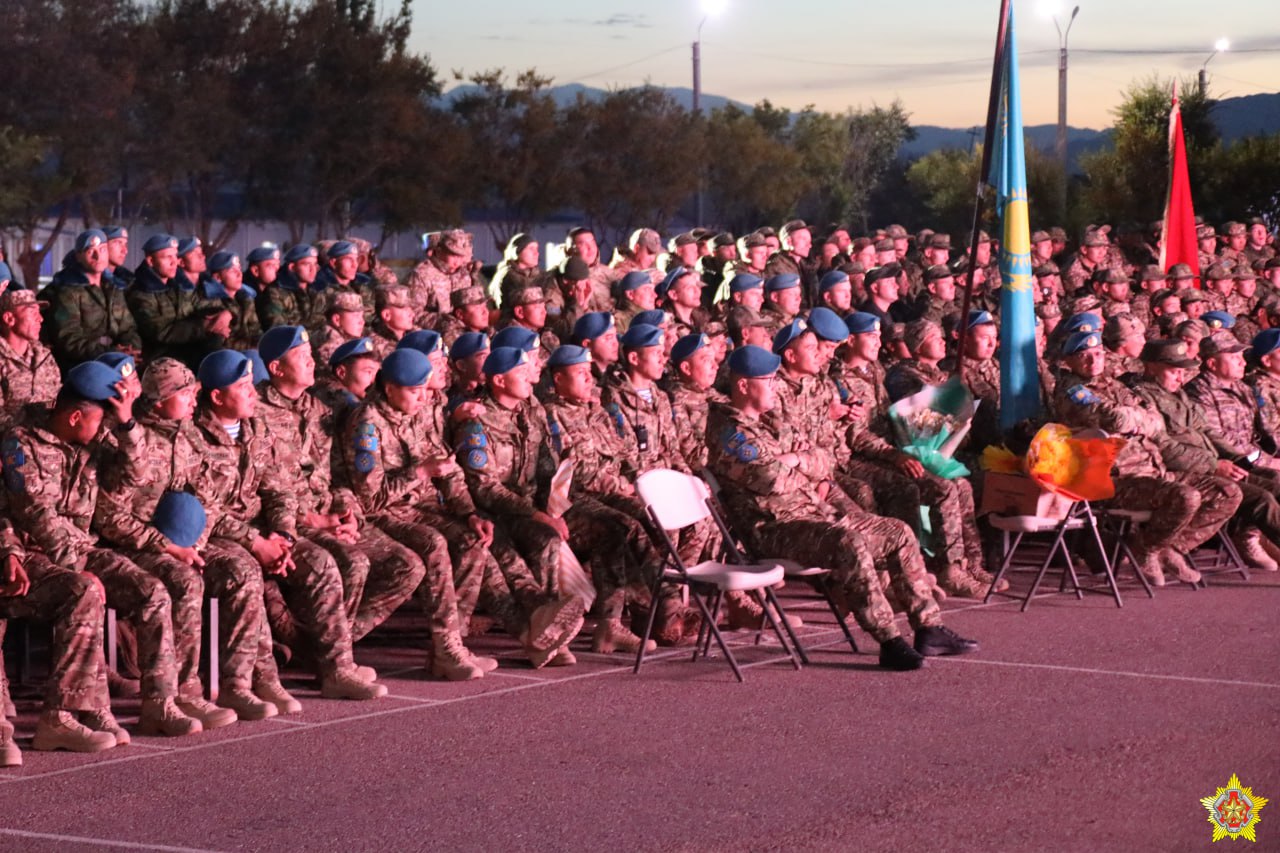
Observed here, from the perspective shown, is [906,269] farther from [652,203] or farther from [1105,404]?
[652,203]

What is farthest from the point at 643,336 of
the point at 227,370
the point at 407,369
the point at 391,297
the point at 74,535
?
the point at 74,535

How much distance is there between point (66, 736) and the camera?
7.70 metres

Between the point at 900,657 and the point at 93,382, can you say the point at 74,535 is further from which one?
the point at 900,657

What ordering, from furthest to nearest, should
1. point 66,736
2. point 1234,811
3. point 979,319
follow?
point 979,319
point 66,736
point 1234,811

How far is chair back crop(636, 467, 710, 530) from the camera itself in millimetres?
9547

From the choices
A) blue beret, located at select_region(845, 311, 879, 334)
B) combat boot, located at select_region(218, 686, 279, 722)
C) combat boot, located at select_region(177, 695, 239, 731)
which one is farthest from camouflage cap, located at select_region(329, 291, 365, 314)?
combat boot, located at select_region(177, 695, 239, 731)

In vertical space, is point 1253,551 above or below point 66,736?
below

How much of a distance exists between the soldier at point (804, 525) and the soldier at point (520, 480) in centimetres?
96

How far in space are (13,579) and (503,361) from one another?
3.35m

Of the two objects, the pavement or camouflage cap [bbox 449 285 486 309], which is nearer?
the pavement

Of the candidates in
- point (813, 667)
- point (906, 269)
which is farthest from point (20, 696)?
point (906, 269)

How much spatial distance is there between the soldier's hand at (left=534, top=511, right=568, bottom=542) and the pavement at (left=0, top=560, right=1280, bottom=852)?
643 millimetres

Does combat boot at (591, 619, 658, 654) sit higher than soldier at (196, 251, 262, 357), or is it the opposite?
soldier at (196, 251, 262, 357)

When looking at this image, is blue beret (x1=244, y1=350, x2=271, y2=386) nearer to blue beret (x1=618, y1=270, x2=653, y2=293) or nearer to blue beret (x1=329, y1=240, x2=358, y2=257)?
blue beret (x1=329, y1=240, x2=358, y2=257)
